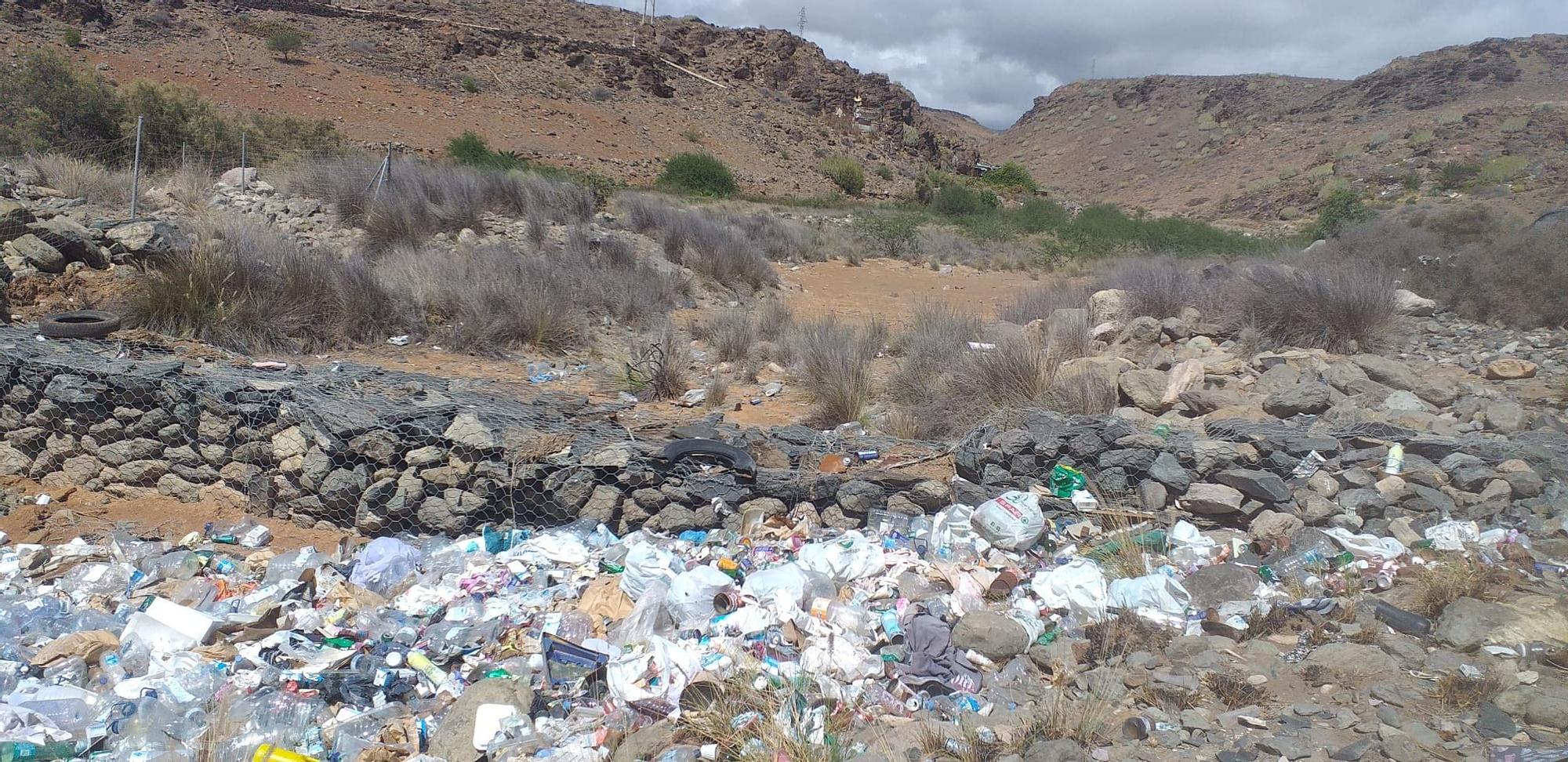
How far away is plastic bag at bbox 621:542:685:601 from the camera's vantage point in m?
4.07

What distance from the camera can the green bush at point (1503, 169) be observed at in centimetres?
2859

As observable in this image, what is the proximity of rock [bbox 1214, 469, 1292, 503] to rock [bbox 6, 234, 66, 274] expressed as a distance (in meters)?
9.89

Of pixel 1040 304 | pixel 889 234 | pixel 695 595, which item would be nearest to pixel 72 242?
pixel 695 595

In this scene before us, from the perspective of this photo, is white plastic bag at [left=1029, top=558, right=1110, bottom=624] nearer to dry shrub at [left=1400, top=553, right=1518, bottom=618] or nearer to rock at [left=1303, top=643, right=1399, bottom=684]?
rock at [left=1303, top=643, right=1399, bottom=684]

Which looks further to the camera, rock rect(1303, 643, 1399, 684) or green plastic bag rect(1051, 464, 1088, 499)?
green plastic bag rect(1051, 464, 1088, 499)

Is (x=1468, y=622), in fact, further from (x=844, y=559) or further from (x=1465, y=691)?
(x=844, y=559)

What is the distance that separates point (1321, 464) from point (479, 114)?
3412cm

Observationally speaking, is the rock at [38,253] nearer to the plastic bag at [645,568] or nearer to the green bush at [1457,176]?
the plastic bag at [645,568]

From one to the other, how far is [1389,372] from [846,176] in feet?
105

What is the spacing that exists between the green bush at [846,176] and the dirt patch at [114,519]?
109 ft

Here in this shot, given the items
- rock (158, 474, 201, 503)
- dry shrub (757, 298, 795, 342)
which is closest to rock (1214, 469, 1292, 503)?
dry shrub (757, 298, 795, 342)

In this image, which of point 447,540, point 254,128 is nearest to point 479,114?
point 254,128

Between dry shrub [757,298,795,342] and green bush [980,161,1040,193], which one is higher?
green bush [980,161,1040,193]

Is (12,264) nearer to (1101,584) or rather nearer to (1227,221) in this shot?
(1101,584)
